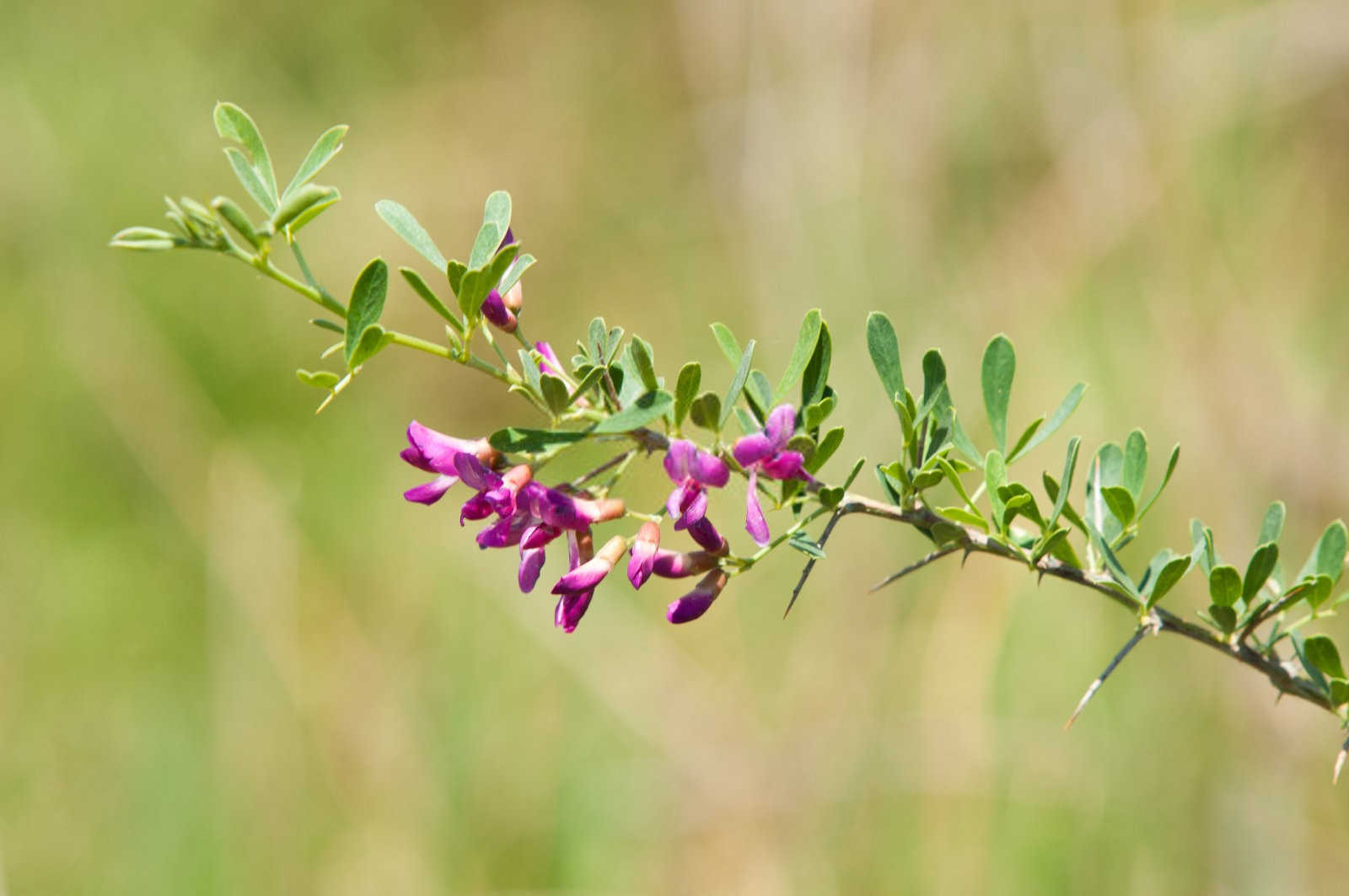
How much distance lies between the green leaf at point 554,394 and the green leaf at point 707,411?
0.31 feet

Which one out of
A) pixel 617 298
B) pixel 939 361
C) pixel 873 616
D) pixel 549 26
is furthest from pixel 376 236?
pixel 939 361

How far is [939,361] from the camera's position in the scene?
943 mm

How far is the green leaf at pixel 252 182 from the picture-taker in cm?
92

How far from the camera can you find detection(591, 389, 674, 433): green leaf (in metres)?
0.77

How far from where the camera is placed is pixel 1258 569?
0.95 metres

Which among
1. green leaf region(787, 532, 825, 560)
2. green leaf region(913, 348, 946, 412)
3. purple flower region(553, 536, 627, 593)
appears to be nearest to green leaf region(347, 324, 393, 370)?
purple flower region(553, 536, 627, 593)

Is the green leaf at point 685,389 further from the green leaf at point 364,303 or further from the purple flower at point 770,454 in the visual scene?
the green leaf at point 364,303

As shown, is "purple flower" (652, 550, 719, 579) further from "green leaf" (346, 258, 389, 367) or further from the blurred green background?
the blurred green background

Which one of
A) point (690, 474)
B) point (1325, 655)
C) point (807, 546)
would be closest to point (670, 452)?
point (690, 474)

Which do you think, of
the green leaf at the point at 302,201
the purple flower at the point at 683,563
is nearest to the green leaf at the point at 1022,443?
the purple flower at the point at 683,563

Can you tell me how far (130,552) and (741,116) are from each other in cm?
273

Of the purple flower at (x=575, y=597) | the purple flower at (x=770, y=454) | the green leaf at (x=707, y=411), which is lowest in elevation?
the purple flower at (x=575, y=597)

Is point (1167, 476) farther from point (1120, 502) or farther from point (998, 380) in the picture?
point (998, 380)

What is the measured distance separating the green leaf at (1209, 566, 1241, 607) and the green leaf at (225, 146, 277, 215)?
82 cm
